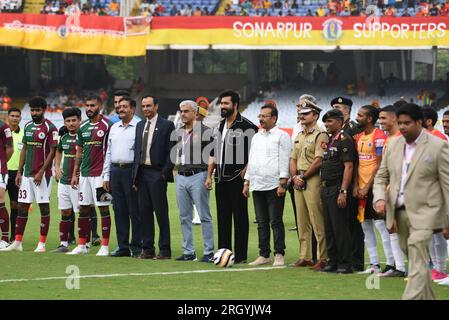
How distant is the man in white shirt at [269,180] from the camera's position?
13.3 meters

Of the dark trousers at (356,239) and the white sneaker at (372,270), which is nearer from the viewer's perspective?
the white sneaker at (372,270)

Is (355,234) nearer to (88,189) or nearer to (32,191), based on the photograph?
(88,189)

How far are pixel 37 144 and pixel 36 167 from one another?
13.3 inches

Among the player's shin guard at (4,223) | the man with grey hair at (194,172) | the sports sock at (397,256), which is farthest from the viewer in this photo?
the player's shin guard at (4,223)

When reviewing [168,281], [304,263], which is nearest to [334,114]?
[304,263]

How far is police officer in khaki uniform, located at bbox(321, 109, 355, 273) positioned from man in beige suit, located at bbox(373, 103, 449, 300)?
2.52 meters

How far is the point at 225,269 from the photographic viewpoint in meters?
A: 13.0

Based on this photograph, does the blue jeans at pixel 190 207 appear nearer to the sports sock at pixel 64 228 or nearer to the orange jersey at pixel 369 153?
the sports sock at pixel 64 228

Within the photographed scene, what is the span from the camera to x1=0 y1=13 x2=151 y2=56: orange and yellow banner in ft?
137

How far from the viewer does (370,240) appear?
12.6m

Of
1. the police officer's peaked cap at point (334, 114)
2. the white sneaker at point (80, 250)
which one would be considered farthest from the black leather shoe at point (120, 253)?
the police officer's peaked cap at point (334, 114)

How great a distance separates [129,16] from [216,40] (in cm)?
402

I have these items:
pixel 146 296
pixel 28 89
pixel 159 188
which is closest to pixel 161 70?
pixel 28 89

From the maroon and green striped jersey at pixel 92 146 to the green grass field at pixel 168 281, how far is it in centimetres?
120
